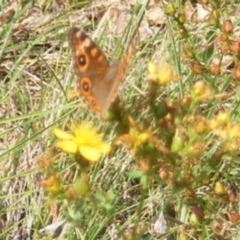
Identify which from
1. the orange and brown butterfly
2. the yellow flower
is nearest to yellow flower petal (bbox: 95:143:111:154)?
the yellow flower

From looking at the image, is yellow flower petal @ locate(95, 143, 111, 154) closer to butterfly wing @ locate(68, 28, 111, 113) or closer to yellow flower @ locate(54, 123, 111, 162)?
yellow flower @ locate(54, 123, 111, 162)

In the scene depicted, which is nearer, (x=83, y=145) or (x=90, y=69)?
(x=83, y=145)

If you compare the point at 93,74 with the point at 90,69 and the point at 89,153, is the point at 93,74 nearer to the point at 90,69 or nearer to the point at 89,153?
the point at 90,69

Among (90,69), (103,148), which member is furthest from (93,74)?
(103,148)

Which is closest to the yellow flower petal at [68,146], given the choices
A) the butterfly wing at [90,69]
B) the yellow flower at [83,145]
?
the yellow flower at [83,145]

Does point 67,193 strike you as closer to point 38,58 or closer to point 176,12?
point 176,12

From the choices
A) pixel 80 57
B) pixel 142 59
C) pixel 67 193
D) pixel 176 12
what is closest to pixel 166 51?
pixel 142 59

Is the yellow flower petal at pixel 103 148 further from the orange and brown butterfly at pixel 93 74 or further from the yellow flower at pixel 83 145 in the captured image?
the orange and brown butterfly at pixel 93 74
